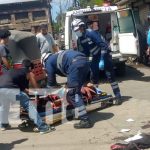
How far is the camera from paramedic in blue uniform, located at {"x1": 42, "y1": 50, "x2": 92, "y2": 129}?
27.2 ft

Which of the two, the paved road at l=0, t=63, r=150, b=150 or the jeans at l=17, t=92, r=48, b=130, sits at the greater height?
the jeans at l=17, t=92, r=48, b=130

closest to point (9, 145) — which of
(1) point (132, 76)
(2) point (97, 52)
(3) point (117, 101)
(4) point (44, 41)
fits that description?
(3) point (117, 101)

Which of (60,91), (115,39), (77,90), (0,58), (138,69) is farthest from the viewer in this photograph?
(138,69)

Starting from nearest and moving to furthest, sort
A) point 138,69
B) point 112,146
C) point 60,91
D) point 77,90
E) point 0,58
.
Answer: point 112,146, point 77,90, point 60,91, point 0,58, point 138,69

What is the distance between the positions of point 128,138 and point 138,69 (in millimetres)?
9418

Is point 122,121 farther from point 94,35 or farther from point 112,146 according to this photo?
point 94,35

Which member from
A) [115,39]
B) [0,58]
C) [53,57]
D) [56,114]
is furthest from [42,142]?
[115,39]

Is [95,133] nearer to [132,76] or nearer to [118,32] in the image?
[132,76]

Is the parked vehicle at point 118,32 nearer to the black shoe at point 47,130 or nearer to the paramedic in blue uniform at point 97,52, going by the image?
the paramedic in blue uniform at point 97,52

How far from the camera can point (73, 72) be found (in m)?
8.31

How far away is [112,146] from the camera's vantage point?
260 inches

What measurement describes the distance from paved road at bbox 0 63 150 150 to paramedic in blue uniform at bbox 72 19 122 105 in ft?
1.87

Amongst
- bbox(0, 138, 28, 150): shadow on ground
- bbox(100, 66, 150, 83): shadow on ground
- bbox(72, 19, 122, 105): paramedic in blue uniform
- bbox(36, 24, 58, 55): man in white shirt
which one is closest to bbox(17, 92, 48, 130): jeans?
bbox(0, 138, 28, 150): shadow on ground

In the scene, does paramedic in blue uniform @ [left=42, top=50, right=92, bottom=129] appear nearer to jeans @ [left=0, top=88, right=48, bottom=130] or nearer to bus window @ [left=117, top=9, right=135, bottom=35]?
jeans @ [left=0, top=88, right=48, bottom=130]
